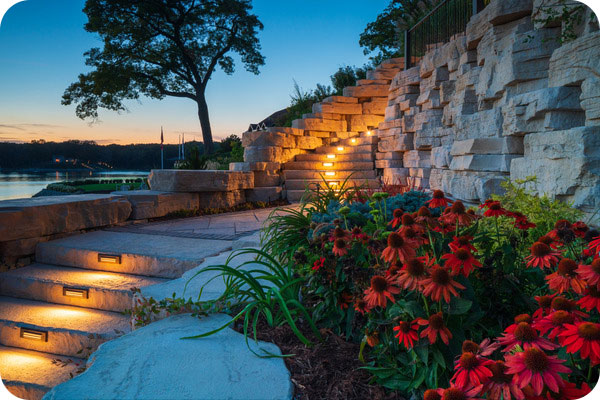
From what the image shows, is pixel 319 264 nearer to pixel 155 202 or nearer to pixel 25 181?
pixel 25 181

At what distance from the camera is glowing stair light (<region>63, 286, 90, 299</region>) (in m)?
3.40

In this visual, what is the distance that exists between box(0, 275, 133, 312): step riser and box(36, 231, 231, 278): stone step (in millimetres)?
432

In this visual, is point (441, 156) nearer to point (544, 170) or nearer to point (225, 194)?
point (544, 170)

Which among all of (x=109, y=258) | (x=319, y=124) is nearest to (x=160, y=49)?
(x=319, y=124)

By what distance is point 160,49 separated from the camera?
425 inches

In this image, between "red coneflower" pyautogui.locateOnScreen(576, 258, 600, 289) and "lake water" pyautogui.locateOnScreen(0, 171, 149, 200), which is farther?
"lake water" pyautogui.locateOnScreen(0, 171, 149, 200)

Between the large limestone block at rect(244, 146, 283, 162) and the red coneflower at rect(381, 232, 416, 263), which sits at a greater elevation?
the large limestone block at rect(244, 146, 283, 162)

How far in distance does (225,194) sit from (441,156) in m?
3.58

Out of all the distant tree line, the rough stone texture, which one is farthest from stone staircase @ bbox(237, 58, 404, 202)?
the rough stone texture

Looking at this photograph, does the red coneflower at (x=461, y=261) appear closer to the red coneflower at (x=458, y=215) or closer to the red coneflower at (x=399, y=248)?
the red coneflower at (x=399, y=248)

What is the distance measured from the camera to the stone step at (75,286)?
10.9ft

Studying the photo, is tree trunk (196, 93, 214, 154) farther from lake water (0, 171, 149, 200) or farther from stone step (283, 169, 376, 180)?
Answer: lake water (0, 171, 149, 200)

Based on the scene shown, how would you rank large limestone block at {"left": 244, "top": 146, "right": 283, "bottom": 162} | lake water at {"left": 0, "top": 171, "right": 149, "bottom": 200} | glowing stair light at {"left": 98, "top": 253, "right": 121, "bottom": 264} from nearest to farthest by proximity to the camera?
glowing stair light at {"left": 98, "top": 253, "right": 121, "bottom": 264}, lake water at {"left": 0, "top": 171, "right": 149, "bottom": 200}, large limestone block at {"left": 244, "top": 146, "right": 283, "bottom": 162}

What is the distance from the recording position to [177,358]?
170 cm
